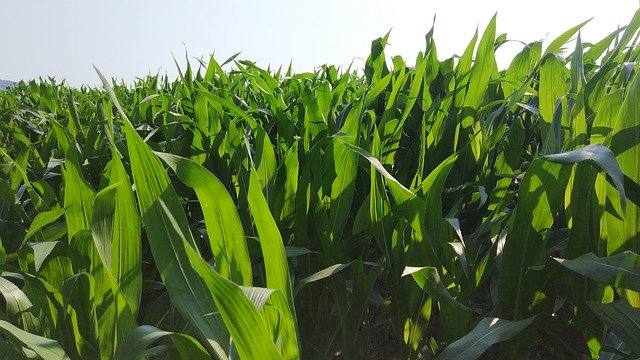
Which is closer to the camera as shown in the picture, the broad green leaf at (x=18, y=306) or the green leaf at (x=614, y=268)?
the green leaf at (x=614, y=268)

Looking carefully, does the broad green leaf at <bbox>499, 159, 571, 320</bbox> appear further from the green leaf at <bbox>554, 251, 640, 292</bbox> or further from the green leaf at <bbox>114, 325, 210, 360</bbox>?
the green leaf at <bbox>114, 325, 210, 360</bbox>

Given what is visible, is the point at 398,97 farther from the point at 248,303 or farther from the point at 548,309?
the point at 248,303

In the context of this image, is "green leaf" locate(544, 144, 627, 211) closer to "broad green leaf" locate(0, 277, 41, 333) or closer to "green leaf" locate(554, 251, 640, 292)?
"green leaf" locate(554, 251, 640, 292)

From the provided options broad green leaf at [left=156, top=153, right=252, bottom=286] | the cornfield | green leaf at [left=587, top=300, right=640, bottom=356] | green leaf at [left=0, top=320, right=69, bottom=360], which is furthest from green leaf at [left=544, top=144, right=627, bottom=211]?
green leaf at [left=0, top=320, right=69, bottom=360]

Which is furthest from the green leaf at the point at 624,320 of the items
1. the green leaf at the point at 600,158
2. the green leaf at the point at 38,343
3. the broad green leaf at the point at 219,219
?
the green leaf at the point at 38,343

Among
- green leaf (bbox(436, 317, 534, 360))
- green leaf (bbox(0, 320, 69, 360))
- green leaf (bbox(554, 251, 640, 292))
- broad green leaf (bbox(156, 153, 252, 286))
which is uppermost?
broad green leaf (bbox(156, 153, 252, 286))

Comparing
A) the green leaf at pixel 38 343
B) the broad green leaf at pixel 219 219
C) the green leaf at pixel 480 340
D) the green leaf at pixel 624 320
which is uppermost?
the broad green leaf at pixel 219 219

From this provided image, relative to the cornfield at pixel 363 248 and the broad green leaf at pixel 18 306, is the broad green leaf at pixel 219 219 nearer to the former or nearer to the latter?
the cornfield at pixel 363 248

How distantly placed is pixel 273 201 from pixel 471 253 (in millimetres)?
298

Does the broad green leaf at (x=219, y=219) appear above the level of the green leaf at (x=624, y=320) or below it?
above

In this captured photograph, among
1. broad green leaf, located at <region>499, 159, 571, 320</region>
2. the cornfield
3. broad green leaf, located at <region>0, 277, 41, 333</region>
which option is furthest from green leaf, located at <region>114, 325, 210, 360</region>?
broad green leaf, located at <region>499, 159, 571, 320</region>

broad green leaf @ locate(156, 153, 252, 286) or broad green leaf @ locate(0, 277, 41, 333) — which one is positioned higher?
broad green leaf @ locate(156, 153, 252, 286)

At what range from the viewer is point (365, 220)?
0.82 m

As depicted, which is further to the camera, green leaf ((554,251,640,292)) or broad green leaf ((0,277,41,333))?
broad green leaf ((0,277,41,333))
